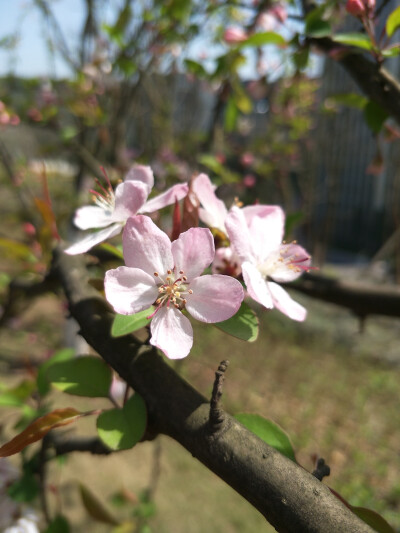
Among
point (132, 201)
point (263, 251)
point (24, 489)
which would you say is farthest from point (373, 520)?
point (24, 489)

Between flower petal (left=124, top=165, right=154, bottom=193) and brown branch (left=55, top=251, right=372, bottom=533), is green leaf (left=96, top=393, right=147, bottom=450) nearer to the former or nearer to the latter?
brown branch (left=55, top=251, right=372, bottom=533)

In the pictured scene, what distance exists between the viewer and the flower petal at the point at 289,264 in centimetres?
53

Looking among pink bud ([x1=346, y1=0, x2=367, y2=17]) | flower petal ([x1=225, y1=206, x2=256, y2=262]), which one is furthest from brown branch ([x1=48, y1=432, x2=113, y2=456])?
pink bud ([x1=346, y1=0, x2=367, y2=17])

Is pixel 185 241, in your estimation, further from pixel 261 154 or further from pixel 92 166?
pixel 261 154

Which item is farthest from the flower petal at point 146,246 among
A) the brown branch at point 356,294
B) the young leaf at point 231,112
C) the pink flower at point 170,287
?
the young leaf at point 231,112

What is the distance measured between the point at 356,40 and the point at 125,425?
0.61 m

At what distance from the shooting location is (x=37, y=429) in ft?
1.44

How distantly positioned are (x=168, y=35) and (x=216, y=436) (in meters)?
2.09

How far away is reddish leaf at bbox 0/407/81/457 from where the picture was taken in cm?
41

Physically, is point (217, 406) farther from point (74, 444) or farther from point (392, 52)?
point (392, 52)

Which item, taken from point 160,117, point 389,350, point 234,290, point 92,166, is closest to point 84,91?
point 92,166

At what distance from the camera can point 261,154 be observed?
14.8 feet

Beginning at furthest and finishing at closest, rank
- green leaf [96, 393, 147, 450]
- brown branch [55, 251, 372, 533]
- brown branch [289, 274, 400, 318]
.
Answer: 1. brown branch [289, 274, 400, 318]
2. green leaf [96, 393, 147, 450]
3. brown branch [55, 251, 372, 533]

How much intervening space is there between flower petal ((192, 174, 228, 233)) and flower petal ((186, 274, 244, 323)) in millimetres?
118
